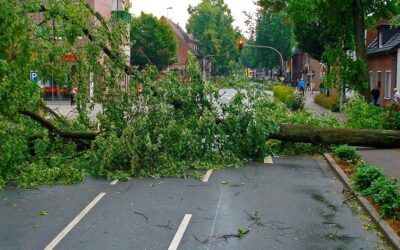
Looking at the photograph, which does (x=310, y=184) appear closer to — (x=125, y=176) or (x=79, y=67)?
(x=125, y=176)

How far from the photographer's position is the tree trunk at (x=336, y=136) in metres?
15.0

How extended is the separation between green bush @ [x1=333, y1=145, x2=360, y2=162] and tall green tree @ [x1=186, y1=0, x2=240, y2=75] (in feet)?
300

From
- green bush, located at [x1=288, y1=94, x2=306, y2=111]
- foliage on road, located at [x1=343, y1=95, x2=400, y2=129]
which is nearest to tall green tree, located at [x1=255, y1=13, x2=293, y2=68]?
green bush, located at [x1=288, y1=94, x2=306, y2=111]

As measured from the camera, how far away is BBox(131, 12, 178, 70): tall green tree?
67500mm

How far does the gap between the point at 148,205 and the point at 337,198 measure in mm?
3693

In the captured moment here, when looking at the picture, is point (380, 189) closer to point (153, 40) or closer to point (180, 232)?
point (180, 232)

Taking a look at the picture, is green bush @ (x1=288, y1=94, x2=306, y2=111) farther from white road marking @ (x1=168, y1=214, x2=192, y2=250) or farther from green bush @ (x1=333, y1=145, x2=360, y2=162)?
white road marking @ (x1=168, y1=214, x2=192, y2=250)

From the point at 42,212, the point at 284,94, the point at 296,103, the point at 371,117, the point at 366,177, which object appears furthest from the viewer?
the point at 284,94

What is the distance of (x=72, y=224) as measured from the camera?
8.61 metres

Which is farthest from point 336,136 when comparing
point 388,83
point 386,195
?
point 388,83

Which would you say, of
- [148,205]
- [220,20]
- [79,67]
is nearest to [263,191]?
[148,205]

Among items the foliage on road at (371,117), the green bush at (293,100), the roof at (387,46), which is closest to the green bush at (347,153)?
the foliage on road at (371,117)

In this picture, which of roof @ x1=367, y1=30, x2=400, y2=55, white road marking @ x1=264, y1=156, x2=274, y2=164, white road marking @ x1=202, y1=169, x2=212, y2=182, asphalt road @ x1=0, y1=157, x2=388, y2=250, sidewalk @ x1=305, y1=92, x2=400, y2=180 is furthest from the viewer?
roof @ x1=367, y1=30, x2=400, y2=55

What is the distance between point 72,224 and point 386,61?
1163 inches
